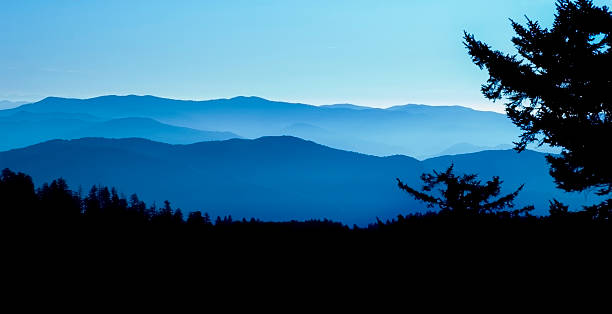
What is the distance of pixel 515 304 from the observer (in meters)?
6.52

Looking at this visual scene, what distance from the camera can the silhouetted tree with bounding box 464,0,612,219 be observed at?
9.87 m

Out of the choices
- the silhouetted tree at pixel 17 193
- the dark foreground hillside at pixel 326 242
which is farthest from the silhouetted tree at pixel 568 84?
the silhouetted tree at pixel 17 193

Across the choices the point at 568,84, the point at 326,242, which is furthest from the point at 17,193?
the point at 568,84

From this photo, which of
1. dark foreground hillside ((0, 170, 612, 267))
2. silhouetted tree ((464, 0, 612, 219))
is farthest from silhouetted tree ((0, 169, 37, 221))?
silhouetted tree ((464, 0, 612, 219))

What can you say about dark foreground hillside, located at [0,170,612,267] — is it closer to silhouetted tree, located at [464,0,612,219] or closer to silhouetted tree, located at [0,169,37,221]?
silhouetted tree, located at [464,0,612,219]

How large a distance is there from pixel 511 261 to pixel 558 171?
6.72 metres

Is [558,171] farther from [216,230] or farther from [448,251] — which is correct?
[216,230]

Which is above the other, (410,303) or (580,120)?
(580,120)

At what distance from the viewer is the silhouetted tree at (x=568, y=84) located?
32.4 ft

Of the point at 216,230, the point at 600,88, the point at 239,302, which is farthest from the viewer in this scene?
the point at 216,230

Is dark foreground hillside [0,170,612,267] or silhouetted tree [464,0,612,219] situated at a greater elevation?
silhouetted tree [464,0,612,219]

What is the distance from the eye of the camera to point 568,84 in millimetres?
10836

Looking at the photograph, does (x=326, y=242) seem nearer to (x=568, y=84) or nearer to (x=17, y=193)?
(x=568, y=84)

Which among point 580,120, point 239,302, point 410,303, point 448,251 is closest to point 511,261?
point 448,251
